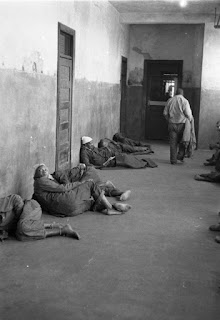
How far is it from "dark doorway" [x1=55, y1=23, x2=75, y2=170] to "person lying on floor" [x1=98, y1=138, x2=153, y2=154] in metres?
2.35

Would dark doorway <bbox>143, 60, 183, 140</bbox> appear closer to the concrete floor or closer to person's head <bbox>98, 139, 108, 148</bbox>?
person's head <bbox>98, 139, 108, 148</bbox>

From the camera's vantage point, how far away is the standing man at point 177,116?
10242mm

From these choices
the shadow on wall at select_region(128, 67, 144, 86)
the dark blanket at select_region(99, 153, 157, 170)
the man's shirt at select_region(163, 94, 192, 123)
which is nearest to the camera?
the dark blanket at select_region(99, 153, 157, 170)

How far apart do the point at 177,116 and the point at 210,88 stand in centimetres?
322

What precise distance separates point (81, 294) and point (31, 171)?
3.03 meters

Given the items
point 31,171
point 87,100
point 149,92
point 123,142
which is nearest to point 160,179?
point 87,100

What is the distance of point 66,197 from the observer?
19.7 feet

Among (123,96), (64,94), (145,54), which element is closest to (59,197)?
(64,94)

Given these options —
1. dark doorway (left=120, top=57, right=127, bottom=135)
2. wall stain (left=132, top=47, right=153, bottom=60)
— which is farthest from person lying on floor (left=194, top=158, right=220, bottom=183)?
wall stain (left=132, top=47, right=153, bottom=60)

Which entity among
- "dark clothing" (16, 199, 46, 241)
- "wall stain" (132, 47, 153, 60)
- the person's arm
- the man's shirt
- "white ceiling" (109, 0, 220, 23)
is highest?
"white ceiling" (109, 0, 220, 23)

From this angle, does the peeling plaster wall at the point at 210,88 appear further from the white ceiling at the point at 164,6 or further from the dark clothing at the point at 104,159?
the dark clothing at the point at 104,159

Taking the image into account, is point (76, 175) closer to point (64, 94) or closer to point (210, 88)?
point (64, 94)

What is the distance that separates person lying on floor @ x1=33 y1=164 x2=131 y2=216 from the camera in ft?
19.7

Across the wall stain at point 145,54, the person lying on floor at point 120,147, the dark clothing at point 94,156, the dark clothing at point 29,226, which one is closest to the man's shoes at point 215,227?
the dark clothing at point 29,226
